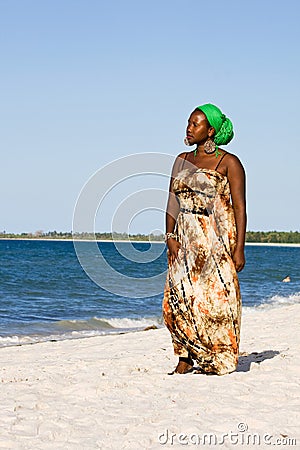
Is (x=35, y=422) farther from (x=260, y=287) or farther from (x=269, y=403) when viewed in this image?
(x=260, y=287)

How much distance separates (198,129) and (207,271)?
119cm

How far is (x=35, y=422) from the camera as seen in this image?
4379mm

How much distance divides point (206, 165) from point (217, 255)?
76 centimetres

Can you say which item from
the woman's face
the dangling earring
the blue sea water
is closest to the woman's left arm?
the dangling earring

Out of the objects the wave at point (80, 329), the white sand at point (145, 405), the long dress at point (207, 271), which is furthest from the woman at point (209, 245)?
the wave at point (80, 329)

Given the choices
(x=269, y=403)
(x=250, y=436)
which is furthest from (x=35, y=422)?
(x=269, y=403)

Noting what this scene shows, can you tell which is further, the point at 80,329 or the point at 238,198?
the point at 80,329

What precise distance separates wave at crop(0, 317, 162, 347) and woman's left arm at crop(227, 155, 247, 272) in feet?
28.1

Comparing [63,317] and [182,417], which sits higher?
[182,417]

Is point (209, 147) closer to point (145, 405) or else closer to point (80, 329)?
point (145, 405)

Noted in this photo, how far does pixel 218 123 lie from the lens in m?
5.63

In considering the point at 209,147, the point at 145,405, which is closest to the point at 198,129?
the point at 209,147

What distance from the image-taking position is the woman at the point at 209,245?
5578 mm

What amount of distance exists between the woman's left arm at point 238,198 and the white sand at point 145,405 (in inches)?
41.8
